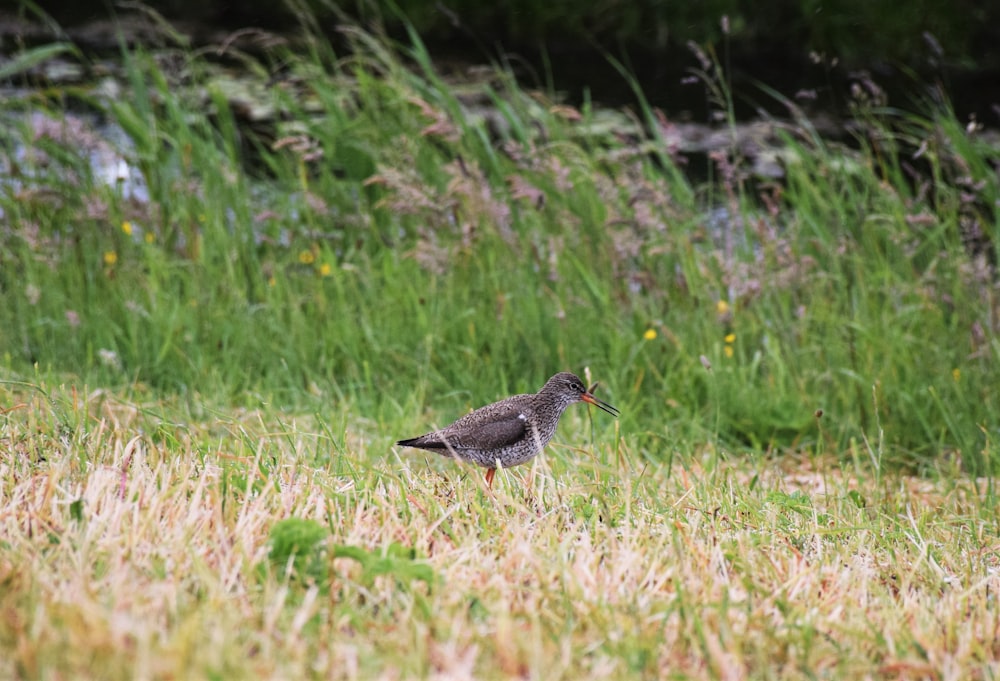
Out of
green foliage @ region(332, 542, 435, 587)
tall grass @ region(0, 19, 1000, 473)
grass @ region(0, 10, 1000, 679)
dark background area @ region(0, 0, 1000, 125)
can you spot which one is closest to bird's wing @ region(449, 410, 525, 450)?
grass @ region(0, 10, 1000, 679)

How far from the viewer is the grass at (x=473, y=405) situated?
2.28 meters

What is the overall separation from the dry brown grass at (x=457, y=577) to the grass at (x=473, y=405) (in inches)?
0.4

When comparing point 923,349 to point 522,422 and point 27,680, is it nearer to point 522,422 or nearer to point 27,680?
point 522,422

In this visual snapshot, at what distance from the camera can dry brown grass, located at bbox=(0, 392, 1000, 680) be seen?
82.1 inches

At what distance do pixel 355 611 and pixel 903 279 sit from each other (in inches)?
Result: 163

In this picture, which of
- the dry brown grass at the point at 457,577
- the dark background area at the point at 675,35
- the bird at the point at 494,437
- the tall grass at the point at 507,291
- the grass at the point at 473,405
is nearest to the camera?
the dry brown grass at the point at 457,577

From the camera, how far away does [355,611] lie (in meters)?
2.29

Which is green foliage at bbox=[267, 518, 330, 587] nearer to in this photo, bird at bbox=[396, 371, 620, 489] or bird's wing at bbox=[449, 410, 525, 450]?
bird at bbox=[396, 371, 620, 489]

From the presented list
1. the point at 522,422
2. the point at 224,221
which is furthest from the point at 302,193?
the point at 522,422

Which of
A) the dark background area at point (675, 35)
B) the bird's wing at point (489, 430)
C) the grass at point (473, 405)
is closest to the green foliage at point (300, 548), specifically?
the grass at point (473, 405)

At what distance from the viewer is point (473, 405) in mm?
4867

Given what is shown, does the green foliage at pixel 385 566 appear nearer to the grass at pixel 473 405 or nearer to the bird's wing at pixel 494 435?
the grass at pixel 473 405

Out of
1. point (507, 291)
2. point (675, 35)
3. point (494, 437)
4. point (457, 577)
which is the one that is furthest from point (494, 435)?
point (675, 35)

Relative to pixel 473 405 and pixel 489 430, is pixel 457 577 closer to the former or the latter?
pixel 489 430
